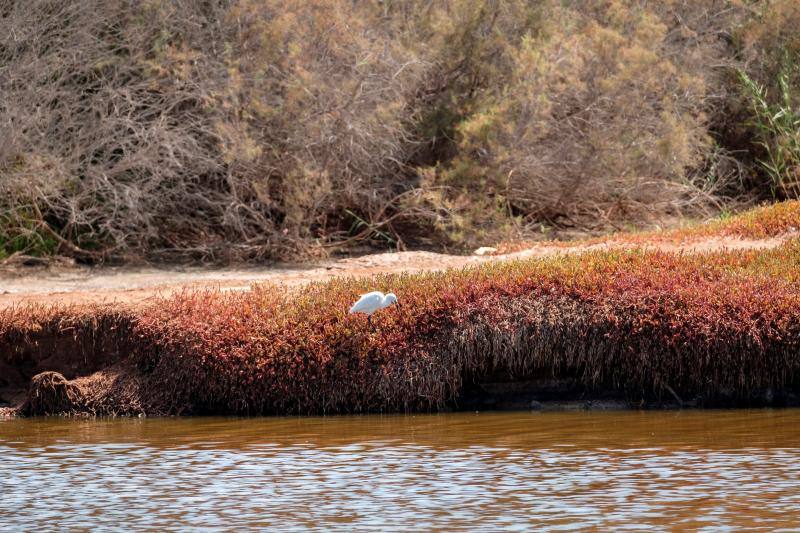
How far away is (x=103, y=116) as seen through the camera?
53.6 feet

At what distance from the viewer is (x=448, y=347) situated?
11008 millimetres

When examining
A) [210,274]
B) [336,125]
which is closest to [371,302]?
[210,274]

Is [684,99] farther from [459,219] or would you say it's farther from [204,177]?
[204,177]

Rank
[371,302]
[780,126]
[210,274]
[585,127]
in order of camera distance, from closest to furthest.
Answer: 1. [371,302]
2. [210,274]
3. [585,127]
4. [780,126]

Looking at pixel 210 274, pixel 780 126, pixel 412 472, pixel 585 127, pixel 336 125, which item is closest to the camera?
pixel 412 472

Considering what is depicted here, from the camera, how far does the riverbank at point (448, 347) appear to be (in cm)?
1084

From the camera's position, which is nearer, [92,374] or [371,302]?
[371,302]

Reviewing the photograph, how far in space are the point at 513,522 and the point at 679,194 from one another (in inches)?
549

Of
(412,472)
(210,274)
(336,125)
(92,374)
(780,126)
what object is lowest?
(412,472)

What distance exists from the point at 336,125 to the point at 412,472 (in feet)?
30.8

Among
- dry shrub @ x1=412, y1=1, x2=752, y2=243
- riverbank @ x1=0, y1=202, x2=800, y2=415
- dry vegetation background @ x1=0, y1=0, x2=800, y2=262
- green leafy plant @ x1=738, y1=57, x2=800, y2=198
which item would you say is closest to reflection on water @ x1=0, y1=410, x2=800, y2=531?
riverbank @ x1=0, y1=202, x2=800, y2=415

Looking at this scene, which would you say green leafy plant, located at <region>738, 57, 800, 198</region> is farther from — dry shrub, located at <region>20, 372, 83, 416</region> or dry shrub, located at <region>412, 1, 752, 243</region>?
dry shrub, located at <region>20, 372, 83, 416</region>

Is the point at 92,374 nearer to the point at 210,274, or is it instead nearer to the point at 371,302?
the point at 371,302

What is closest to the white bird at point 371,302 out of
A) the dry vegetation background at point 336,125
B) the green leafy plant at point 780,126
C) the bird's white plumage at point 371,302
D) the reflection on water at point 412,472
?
the bird's white plumage at point 371,302
